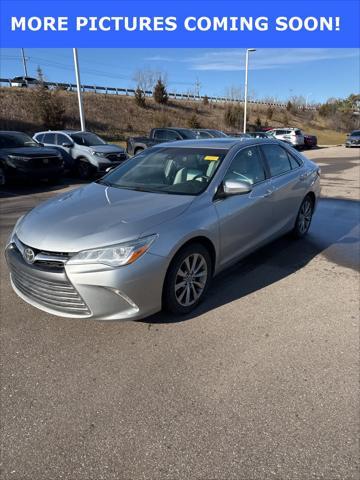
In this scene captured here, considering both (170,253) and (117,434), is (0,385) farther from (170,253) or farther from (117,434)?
(170,253)

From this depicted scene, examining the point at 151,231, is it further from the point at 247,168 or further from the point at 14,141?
the point at 14,141

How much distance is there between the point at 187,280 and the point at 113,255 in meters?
0.83

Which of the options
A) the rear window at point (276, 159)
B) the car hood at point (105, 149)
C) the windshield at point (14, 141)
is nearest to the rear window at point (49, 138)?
the windshield at point (14, 141)

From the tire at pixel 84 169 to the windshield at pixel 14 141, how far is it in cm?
143

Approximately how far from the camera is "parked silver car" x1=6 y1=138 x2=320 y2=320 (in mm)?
2869

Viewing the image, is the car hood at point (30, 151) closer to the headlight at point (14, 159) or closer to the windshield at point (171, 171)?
the headlight at point (14, 159)

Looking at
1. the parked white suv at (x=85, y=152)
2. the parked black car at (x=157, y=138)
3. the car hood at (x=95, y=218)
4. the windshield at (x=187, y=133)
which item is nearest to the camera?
the car hood at (x=95, y=218)

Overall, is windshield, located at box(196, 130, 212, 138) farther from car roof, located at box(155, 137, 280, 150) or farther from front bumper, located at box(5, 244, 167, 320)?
front bumper, located at box(5, 244, 167, 320)

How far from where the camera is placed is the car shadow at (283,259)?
3857mm

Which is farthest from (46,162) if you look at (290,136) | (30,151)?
(290,136)

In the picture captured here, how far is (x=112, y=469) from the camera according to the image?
2.00 meters

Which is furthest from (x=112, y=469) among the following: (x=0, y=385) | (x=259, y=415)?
(x=0, y=385)

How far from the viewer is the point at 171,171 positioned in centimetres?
412

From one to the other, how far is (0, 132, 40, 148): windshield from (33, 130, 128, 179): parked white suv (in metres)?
1.24
